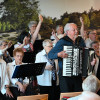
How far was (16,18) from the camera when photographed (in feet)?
26.3

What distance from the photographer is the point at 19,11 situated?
8070 mm

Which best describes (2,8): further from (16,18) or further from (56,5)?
(56,5)

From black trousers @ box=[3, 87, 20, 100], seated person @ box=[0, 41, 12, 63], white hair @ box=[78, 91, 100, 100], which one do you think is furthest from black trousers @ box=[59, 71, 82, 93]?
white hair @ box=[78, 91, 100, 100]

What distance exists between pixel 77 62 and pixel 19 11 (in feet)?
13.7

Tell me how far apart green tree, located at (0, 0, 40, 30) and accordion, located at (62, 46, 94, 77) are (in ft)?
13.0

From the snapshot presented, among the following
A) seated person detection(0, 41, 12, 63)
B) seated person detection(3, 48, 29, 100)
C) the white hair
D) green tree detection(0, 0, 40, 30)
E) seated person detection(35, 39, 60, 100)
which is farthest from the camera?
green tree detection(0, 0, 40, 30)

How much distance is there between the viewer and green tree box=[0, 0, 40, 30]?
789 cm

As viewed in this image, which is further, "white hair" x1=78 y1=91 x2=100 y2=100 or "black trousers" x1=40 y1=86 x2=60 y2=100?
"black trousers" x1=40 y1=86 x2=60 y2=100

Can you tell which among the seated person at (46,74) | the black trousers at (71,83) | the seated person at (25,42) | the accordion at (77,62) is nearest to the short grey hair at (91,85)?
the accordion at (77,62)

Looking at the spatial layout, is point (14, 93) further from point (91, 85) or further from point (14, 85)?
point (91, 85)

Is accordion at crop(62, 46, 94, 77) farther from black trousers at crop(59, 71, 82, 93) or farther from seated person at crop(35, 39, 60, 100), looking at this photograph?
seated person at crop(35, 39, 60, 100)

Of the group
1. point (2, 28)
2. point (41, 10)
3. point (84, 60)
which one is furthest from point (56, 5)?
point (84, 60)

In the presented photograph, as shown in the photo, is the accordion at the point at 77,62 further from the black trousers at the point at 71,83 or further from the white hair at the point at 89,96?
the white hair at the point at 89,96

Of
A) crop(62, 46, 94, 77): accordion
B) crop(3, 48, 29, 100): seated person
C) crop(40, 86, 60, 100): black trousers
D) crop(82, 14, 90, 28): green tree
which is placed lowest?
crop(40, 86, 60, 100): black trousers
